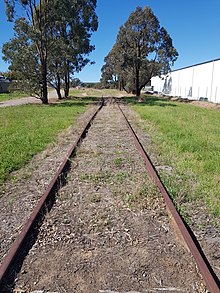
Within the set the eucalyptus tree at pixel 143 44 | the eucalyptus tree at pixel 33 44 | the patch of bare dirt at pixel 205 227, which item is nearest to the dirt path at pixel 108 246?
the patch of bare dirt at pixel 205 227

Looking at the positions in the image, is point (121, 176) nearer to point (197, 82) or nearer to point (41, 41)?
point (41, 41)

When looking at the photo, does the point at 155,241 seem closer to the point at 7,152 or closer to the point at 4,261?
the point at 4,261

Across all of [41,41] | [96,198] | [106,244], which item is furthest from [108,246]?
[41,41]

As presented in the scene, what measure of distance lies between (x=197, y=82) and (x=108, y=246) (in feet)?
127

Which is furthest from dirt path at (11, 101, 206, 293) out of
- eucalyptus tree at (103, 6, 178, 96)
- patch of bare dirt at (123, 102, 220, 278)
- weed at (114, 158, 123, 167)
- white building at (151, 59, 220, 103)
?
eucalyptus tree at (103, 6, 178, 96)

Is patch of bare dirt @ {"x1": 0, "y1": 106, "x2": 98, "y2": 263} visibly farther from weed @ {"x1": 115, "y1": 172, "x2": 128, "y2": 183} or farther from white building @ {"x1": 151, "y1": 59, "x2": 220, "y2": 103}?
white building @ {"x1": 151, "y1": 59, "x2": 220, "y2": 103}

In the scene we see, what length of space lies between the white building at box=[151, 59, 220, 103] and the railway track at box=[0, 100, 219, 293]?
28875 millimetres

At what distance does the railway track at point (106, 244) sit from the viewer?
2510mm

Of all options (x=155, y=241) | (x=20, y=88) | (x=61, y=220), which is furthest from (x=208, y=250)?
(x=20, y=88)

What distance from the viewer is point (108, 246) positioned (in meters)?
3.07

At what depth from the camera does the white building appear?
31.9 m

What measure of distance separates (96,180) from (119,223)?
162 cm

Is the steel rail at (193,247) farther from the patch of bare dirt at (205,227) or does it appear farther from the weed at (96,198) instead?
the weed at (96,198)

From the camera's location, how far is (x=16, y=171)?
572 cm
